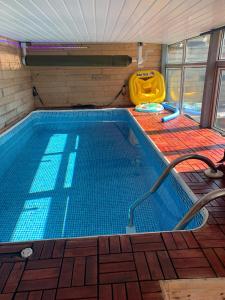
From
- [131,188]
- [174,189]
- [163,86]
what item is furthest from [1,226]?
[163,86]

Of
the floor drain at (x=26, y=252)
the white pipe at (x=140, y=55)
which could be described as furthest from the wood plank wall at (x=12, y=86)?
the floor drain at (x=26, y=252)

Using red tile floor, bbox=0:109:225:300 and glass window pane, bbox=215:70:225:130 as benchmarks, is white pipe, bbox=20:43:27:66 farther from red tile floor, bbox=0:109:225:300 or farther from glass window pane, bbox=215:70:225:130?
Result: red tile floor, bbox=0:109:225:300

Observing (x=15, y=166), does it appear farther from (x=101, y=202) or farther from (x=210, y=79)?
(x=210, y=79)

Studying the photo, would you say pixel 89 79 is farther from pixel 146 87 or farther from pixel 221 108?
pixel 221 108

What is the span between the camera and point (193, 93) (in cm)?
655

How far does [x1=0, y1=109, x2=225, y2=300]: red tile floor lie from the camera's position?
1.46 m

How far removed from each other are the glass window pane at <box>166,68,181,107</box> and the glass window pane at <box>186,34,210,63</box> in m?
0.70

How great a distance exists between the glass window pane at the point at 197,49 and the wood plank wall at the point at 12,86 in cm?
474

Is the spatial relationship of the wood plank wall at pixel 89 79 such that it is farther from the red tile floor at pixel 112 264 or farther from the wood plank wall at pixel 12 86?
the red tile floor at pixel 112 264

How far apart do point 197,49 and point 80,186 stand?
474 centimetres

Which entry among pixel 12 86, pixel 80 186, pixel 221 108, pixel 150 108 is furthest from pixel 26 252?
pixel 150 108

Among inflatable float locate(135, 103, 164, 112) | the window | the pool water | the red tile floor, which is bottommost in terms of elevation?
the pool water

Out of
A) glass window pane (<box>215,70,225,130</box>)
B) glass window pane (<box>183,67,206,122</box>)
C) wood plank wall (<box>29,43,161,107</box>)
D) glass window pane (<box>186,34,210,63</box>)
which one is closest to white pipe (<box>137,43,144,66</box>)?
wood plank wall (<box>29,43,161,107</box>)

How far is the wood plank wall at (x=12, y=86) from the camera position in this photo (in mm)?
5754
